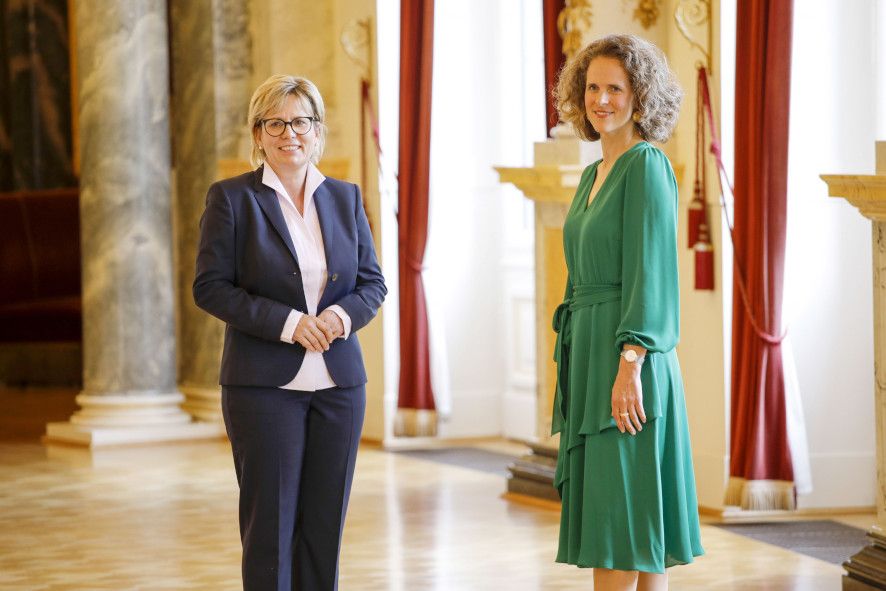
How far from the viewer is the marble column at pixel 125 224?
29.2 ft

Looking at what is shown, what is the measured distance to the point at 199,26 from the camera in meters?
9.45

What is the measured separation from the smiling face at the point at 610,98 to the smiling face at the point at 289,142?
2.20 feet

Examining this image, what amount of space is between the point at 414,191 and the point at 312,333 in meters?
4.83

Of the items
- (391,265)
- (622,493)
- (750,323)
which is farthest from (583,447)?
(391,265)

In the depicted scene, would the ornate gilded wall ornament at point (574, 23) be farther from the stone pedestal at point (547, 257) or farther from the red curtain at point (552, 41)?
the stone pedestal at point (547, 257)

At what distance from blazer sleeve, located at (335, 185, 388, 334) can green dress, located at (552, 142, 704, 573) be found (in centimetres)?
51

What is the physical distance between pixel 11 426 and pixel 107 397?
1034mm

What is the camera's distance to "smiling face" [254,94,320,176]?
11.9ft

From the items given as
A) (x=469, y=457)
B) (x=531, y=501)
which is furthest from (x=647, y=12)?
(x=469, y=457)

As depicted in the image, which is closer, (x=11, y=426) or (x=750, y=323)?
(x=750, y=323)

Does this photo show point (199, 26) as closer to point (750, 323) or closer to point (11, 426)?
point (11, 426)

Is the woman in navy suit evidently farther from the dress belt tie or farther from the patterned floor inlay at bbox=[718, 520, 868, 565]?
the patterned floor inlay at bbox=[718, 520, 868, 565]

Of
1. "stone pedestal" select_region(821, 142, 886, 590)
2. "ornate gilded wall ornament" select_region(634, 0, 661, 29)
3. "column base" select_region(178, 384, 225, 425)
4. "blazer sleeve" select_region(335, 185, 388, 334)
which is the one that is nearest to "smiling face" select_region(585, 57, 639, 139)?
"blazer sleeve" select_region(335, 185, 388, 334)

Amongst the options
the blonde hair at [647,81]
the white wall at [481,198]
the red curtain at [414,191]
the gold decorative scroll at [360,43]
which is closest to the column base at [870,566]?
the blonde hair at [647,81]
